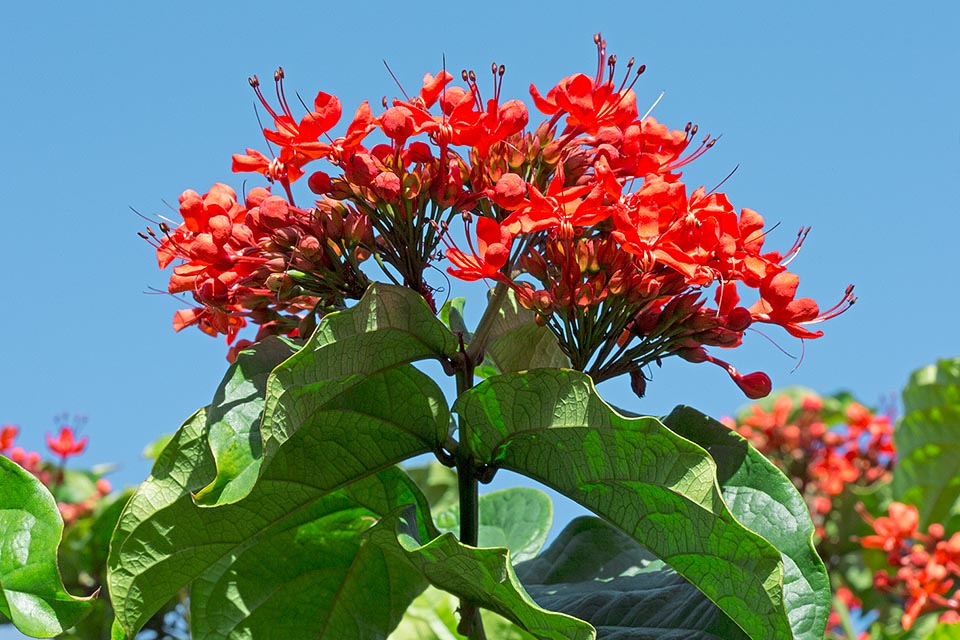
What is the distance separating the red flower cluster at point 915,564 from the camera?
321 cm

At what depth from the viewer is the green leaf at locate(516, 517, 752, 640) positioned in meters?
1.45

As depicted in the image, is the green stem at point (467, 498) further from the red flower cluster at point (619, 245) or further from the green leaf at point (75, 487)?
the green leaf at point (75, 487)

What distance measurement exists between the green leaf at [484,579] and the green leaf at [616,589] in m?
0.22

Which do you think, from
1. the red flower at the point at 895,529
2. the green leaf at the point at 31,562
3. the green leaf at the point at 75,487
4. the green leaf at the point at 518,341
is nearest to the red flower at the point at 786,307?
the green leaf at the point at 518,341

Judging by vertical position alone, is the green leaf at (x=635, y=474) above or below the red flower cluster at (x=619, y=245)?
below

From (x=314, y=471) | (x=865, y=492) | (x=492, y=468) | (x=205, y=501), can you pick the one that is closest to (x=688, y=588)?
(x=492, y=468)

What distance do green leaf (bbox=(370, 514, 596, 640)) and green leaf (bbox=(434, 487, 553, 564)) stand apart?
55 cm

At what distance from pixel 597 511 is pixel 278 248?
0.54 metres

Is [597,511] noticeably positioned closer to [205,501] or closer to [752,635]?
[752,635]

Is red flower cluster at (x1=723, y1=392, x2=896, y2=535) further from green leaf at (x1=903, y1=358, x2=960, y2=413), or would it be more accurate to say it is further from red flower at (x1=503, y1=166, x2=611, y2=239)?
red flower at (x1=503, y1=166, x2=611, y2=239)

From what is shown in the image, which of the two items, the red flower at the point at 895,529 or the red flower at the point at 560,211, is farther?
the red flower at the point at 895,529

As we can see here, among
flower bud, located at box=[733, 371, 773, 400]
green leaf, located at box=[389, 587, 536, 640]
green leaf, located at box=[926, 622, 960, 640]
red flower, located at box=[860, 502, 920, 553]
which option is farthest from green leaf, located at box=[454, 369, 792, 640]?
red flower, located at box=[860, 502, 920, 553]

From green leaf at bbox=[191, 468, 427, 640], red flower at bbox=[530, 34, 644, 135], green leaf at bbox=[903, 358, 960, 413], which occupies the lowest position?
green leaf at bbox=[191, 468, 427, 640]

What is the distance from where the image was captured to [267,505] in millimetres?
1395
